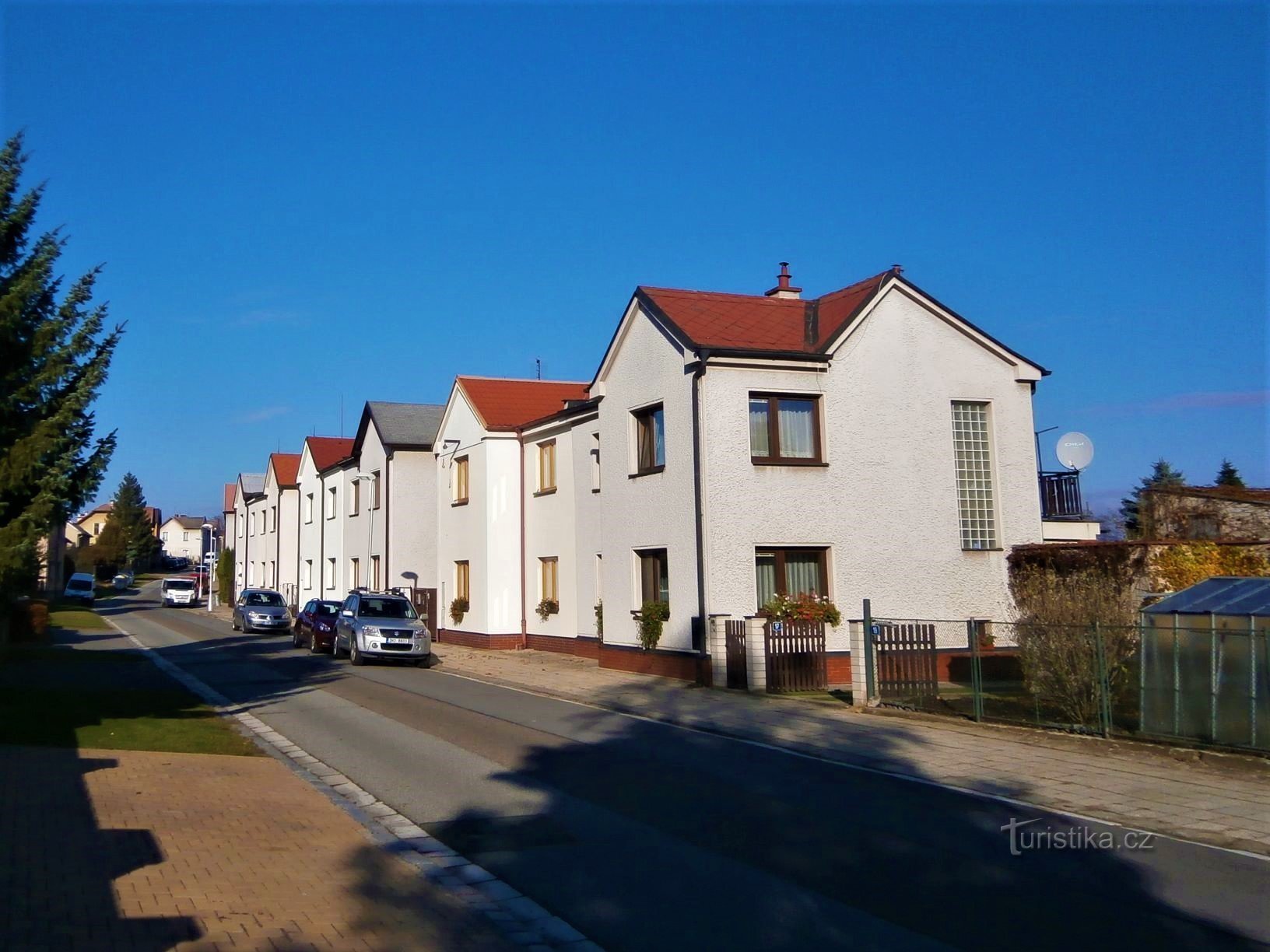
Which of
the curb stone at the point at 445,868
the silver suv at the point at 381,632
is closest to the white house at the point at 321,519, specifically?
the silver suv at the point at 381,632

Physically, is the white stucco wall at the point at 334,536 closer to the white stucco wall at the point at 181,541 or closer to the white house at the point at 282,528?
the white house at the point at 282,528

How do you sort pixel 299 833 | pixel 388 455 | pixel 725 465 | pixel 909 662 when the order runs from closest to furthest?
pixel 299 833, pixel 909 662, pixel 725 465, pixel 388 455

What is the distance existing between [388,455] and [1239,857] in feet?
109

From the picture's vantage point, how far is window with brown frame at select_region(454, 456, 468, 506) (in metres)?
33.5

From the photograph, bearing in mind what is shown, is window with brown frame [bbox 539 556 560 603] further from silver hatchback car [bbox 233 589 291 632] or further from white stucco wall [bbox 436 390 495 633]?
silver hatchback car [bbox 233 589 291 632]

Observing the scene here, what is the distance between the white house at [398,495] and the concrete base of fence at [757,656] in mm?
19401

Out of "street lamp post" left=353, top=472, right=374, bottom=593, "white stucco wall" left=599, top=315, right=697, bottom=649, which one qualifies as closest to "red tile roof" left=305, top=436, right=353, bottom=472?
"street lamp post" left=353, top=472, right=374, bottom=593

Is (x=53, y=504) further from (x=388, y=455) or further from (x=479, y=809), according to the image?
(x=388, y=455)

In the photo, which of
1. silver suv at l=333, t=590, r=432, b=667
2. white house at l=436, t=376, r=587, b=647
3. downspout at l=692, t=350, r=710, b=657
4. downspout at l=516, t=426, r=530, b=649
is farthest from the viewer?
white house at l=436, t=376, r=587, b=647

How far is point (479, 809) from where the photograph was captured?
31.7 ft

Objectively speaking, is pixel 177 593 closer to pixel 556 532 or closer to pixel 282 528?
pixel 282 528

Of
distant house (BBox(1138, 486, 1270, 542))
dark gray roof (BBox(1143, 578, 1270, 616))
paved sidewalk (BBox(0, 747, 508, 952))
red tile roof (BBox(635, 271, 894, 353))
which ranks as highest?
red tile roof (BBox(635, 271, 894, 353))

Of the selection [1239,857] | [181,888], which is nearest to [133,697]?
[181,888]

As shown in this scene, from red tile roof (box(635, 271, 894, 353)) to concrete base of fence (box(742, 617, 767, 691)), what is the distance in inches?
213
